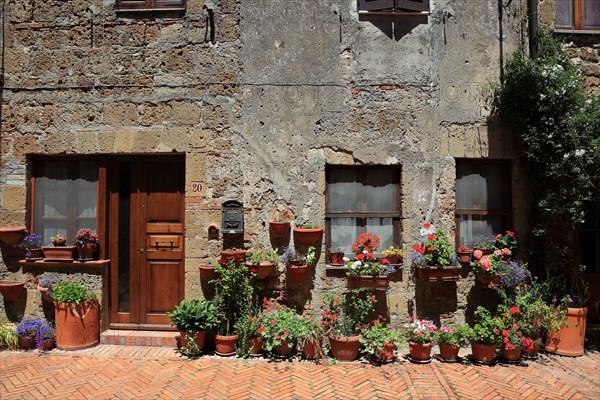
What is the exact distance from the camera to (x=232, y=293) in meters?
5.14

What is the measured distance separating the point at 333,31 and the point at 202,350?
4.53m

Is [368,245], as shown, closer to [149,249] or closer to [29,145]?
[149,249]

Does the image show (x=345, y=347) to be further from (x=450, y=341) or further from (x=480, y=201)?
(x=480, y=201)

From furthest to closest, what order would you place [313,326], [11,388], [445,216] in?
[445,216] → [313,326] → [11,388]

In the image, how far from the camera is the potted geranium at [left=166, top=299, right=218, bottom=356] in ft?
16.0

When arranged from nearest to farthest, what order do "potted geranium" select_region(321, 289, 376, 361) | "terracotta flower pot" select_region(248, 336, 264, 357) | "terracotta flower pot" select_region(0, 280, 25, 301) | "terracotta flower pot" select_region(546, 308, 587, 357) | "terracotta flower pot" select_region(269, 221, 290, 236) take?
"potted geranium" select_region(321, 289, 376, 361) → "terracotta flower pot" select_region(248, 336, 264, 357) → "terracotta flower pot" select_region(546, 308, 587, 357) → "terracotta flower pot" select_region(269, 221, 290, 236) → "terracotta flower pot" select_region(0, 280, 25, 301)

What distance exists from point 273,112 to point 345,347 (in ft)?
10.3

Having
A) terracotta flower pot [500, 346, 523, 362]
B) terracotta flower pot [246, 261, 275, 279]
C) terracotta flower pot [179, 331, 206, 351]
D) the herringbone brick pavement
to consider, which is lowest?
the herringbone brick pavement

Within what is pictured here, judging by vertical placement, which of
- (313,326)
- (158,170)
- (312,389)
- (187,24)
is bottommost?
(312,389)

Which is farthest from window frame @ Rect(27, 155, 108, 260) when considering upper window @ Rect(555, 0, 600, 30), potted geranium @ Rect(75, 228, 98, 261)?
upper window @ Rect(555, 0, 600, 30)

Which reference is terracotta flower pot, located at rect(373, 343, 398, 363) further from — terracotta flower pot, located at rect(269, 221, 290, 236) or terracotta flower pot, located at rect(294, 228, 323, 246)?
terracotta flower pot, located at rect(269, 221, 290, 236)

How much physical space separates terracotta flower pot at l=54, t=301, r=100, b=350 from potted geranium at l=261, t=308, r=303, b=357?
92.0 inches

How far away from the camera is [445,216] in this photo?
17.9ft

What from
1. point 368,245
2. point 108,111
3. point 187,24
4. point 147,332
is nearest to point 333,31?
point 187,24
